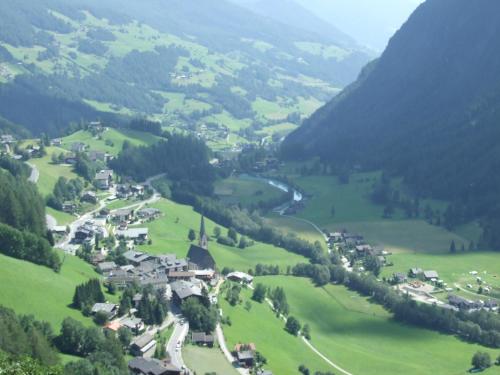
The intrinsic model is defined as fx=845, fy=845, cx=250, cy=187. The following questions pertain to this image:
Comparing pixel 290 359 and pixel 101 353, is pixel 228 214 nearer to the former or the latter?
pixel 290 359

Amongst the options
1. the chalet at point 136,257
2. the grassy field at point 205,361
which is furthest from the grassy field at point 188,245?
the grassy field at point 205,361

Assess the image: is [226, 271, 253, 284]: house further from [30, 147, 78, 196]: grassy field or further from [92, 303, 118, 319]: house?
[30, 147, 78, 196]: grassy field

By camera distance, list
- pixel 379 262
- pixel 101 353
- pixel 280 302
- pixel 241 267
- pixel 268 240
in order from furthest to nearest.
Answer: pixel 268 240 → pixel 379 262 → pixel 241 267 → pixel 280 302 → pixel 101 353

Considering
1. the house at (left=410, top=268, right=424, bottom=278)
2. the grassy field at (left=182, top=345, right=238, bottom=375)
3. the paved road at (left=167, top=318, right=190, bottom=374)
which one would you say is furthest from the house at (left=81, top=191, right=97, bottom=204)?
the grassy field at (left=182, top=345, right=238, bottom=375)

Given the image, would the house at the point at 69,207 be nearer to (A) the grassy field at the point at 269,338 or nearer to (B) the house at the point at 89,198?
(B) the house at the point at 89,198

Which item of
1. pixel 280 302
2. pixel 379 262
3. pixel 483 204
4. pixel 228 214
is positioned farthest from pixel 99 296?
pixel 483 204

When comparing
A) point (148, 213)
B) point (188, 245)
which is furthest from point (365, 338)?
point (148, 213)
